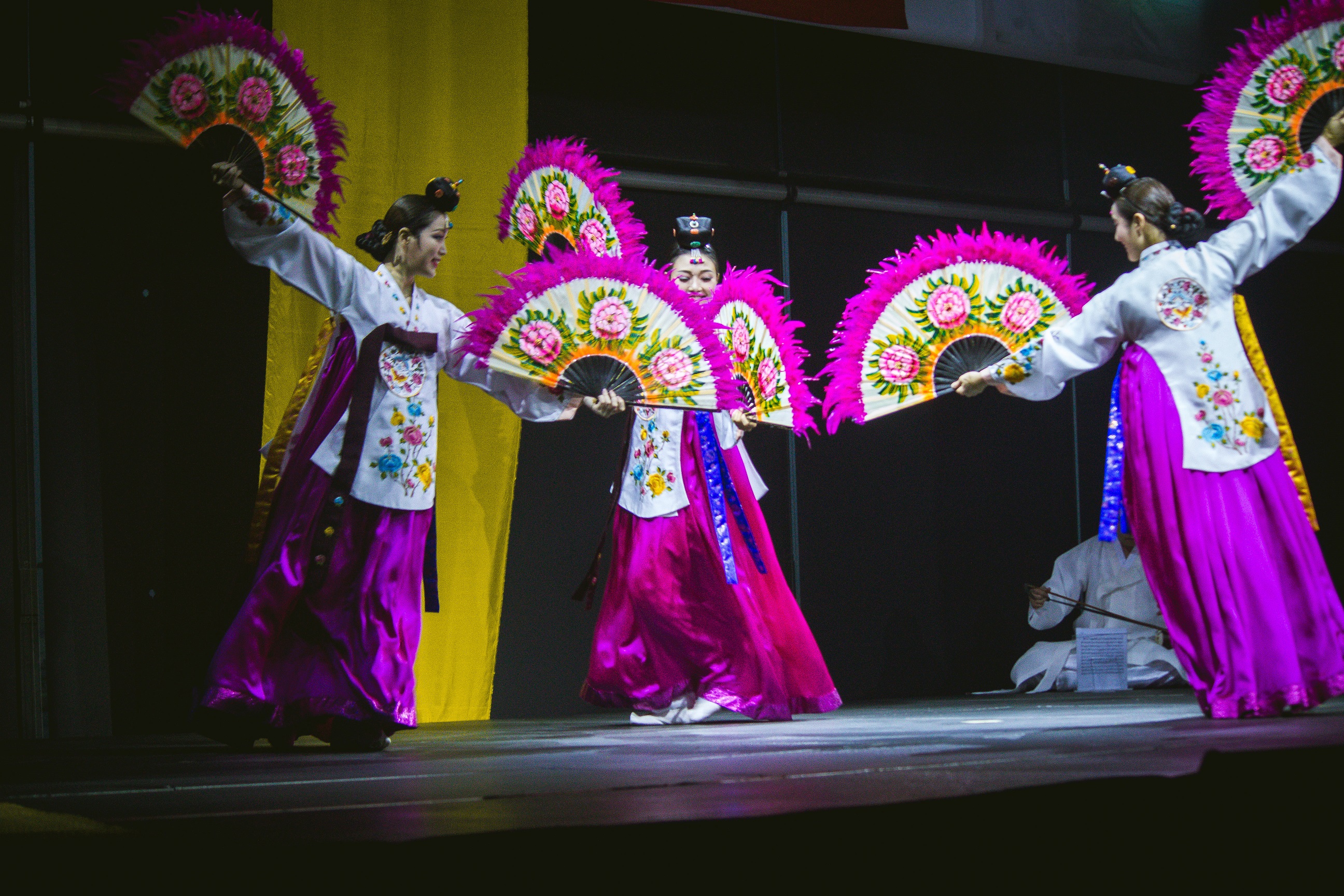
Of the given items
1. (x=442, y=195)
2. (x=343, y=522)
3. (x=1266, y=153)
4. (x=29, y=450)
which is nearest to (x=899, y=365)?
(x=1266, y=153)

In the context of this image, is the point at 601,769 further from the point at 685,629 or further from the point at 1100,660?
the point at 1100,660

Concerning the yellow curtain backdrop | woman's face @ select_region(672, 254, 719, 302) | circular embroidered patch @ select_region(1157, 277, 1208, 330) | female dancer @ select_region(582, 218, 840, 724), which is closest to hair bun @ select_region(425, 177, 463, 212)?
female dancer @ select_region(582, 218, 840, 724)

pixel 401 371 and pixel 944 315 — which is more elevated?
pixel 944 315

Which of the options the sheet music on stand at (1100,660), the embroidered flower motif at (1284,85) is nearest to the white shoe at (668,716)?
the sheet music on stand at (1100,660)

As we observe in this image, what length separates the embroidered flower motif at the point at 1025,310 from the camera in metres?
3.40

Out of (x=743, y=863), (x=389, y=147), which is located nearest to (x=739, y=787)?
(x=743, y=863)

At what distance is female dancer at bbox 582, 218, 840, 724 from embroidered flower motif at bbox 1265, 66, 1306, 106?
176 centimetres

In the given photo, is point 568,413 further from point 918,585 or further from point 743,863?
point 918,585

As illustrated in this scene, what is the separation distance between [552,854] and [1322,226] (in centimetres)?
639

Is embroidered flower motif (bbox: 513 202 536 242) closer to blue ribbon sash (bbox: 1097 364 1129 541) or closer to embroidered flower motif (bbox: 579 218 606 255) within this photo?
embroidered flower motif (bbox: 579 218 606 255)

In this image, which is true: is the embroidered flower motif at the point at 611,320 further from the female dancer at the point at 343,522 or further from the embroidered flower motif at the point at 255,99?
the embroidered flower motif at the point at 255,99

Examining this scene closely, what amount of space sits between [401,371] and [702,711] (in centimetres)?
133

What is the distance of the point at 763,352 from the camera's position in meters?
4.02

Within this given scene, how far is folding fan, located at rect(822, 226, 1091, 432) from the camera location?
3.40m
